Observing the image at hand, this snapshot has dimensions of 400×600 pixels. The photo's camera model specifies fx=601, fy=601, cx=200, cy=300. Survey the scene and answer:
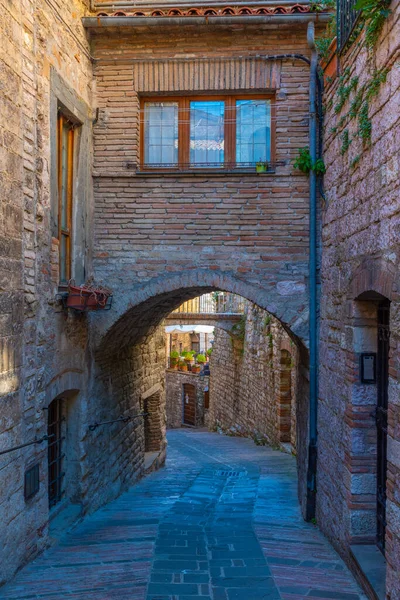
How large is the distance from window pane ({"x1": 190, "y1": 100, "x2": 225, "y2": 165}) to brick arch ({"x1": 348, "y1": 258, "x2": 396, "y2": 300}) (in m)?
2.80

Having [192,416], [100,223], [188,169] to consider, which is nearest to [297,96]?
[188,169]

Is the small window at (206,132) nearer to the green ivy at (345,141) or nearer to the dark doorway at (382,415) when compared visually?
the green ivy at (345,141)

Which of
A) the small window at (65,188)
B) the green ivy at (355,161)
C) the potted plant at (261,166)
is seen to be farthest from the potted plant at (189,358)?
the green ivy at (355,161)

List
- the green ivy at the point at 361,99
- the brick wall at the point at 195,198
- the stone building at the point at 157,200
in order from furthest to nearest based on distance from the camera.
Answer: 1. the brick wall at the point at 195,198
2. the stone building at the point at 157,200
3. the green ivy at the point at 361,99

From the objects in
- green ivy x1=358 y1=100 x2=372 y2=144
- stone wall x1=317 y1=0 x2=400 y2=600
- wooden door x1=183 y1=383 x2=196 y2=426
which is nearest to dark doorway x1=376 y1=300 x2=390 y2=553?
stone wall x1=317 y1=0 x2=400 y2=600

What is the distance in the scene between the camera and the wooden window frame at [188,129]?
692 cm

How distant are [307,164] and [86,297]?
9.00ft

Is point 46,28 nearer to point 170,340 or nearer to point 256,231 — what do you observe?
point 256,231

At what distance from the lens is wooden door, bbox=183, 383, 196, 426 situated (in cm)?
2477

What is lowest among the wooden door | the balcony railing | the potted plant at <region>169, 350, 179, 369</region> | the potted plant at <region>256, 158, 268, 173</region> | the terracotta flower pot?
the wooden door

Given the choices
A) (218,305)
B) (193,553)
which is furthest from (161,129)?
(218,305)

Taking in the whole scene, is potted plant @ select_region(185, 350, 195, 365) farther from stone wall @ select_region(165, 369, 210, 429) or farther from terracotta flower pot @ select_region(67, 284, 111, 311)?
terracotta flower pot @ select_region(67, 284, 111, 311)

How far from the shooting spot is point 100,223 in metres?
6.91

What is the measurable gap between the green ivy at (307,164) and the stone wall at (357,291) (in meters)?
0.14
